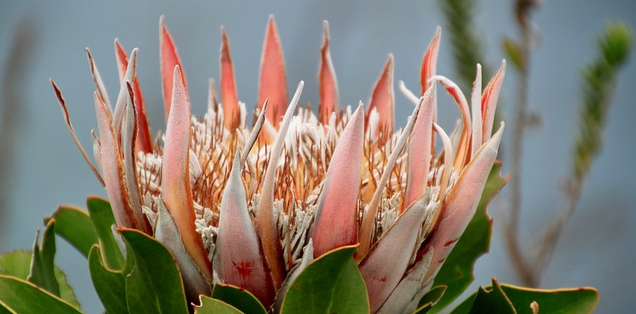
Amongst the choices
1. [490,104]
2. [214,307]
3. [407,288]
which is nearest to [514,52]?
[490,104]

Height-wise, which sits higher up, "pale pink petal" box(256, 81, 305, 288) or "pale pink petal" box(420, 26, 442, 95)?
"pale pink petal" box(420, 26, 442, 95)

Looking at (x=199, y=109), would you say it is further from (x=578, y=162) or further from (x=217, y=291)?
(x=217, y=291)

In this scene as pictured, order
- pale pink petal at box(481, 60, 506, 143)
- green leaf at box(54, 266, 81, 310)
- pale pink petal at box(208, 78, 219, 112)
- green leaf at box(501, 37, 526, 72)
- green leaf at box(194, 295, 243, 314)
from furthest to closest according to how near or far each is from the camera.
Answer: green leaf at box(501, 37, 526, 72)
pale pink petal at box(208, 78, 219, 112)
green leaf at box(54, 266, 81, 310)
pale pink petal at box(481, 60, 506, 143)
green leaf at box(194, 295, 243, 314)

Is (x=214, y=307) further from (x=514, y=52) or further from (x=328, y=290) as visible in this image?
(x=514, y=52)

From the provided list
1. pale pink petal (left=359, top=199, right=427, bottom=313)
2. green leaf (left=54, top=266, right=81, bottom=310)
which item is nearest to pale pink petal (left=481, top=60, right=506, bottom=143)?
pale pink petal (left=359, top=199, right=427, bottom=313)

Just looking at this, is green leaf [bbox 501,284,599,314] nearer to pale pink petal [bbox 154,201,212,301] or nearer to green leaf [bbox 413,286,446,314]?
green leaf [bbox 413,286,446,314]

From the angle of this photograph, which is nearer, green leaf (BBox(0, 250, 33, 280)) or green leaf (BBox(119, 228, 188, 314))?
green leaf (BBox(119, 228, 188, 314))

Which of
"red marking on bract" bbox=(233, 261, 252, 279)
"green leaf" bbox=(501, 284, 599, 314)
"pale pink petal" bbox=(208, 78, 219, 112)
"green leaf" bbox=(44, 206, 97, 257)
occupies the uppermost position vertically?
"pale pink petal" bbox=(208, 78, 219, 112)

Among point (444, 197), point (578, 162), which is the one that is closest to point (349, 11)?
point (578, 162)
